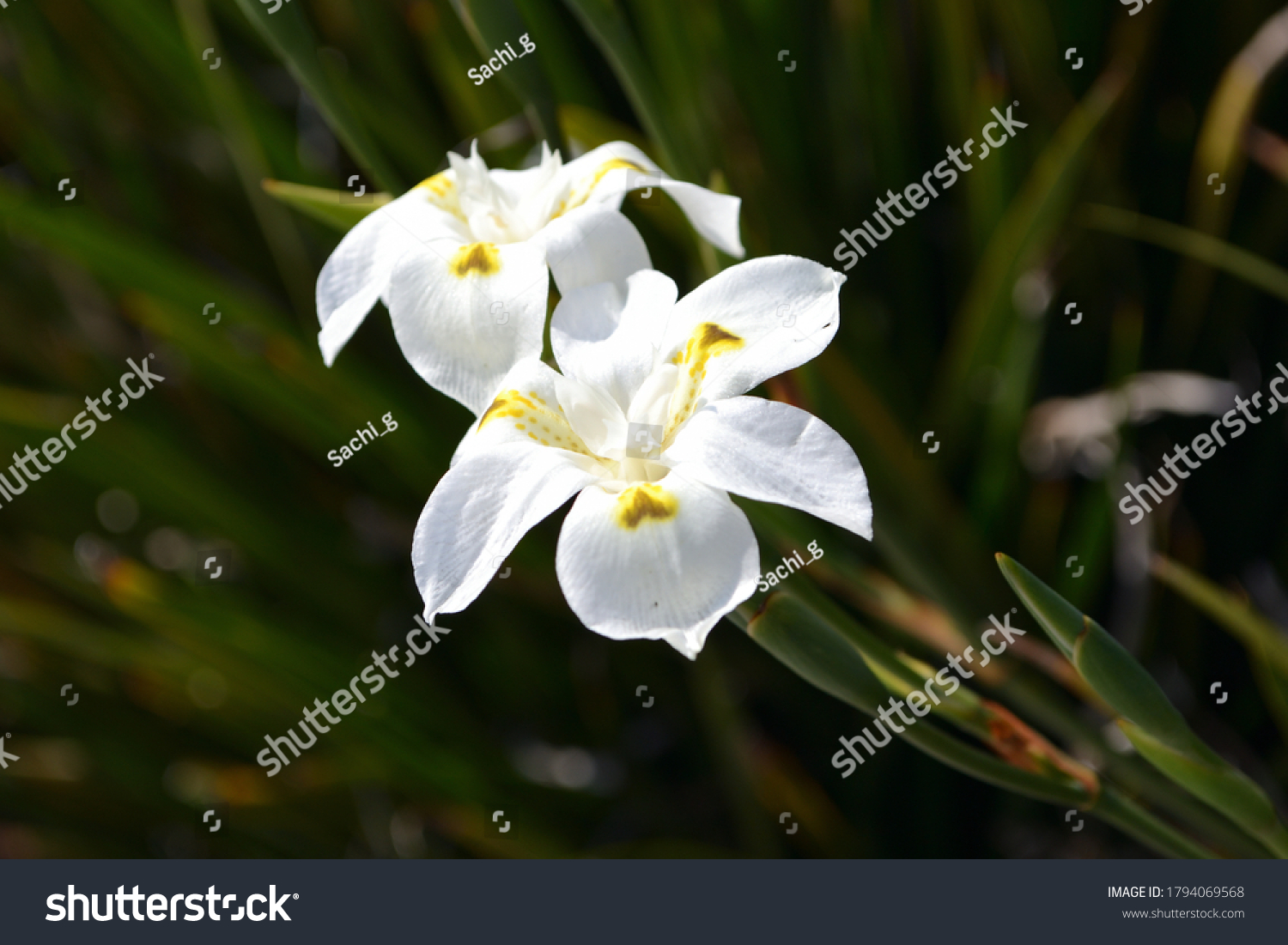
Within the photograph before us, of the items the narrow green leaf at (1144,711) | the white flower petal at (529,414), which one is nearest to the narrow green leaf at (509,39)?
the white flower petal at (529,414)

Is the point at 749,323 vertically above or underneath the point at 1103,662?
above

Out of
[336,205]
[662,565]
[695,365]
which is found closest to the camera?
[662,565]

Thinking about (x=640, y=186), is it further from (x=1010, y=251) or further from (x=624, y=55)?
(x=1010, y=251)

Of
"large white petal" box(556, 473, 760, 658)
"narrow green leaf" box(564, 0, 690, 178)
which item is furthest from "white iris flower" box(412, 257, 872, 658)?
"narrow green leaf" box(564, 0, 690, 178)

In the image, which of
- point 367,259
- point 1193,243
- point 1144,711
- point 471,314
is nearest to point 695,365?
point 471,314

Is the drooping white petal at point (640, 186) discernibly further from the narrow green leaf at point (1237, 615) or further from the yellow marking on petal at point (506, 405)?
the narrow green leaf at point (1237, 615)

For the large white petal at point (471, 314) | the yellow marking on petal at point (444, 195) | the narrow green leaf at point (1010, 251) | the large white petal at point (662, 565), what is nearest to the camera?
the large white petal at point (662, 565)

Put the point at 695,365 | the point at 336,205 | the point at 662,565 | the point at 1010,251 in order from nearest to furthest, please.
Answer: the point at 662,565, the point at 695,365, the point at 336,205, the point at 1010,251
